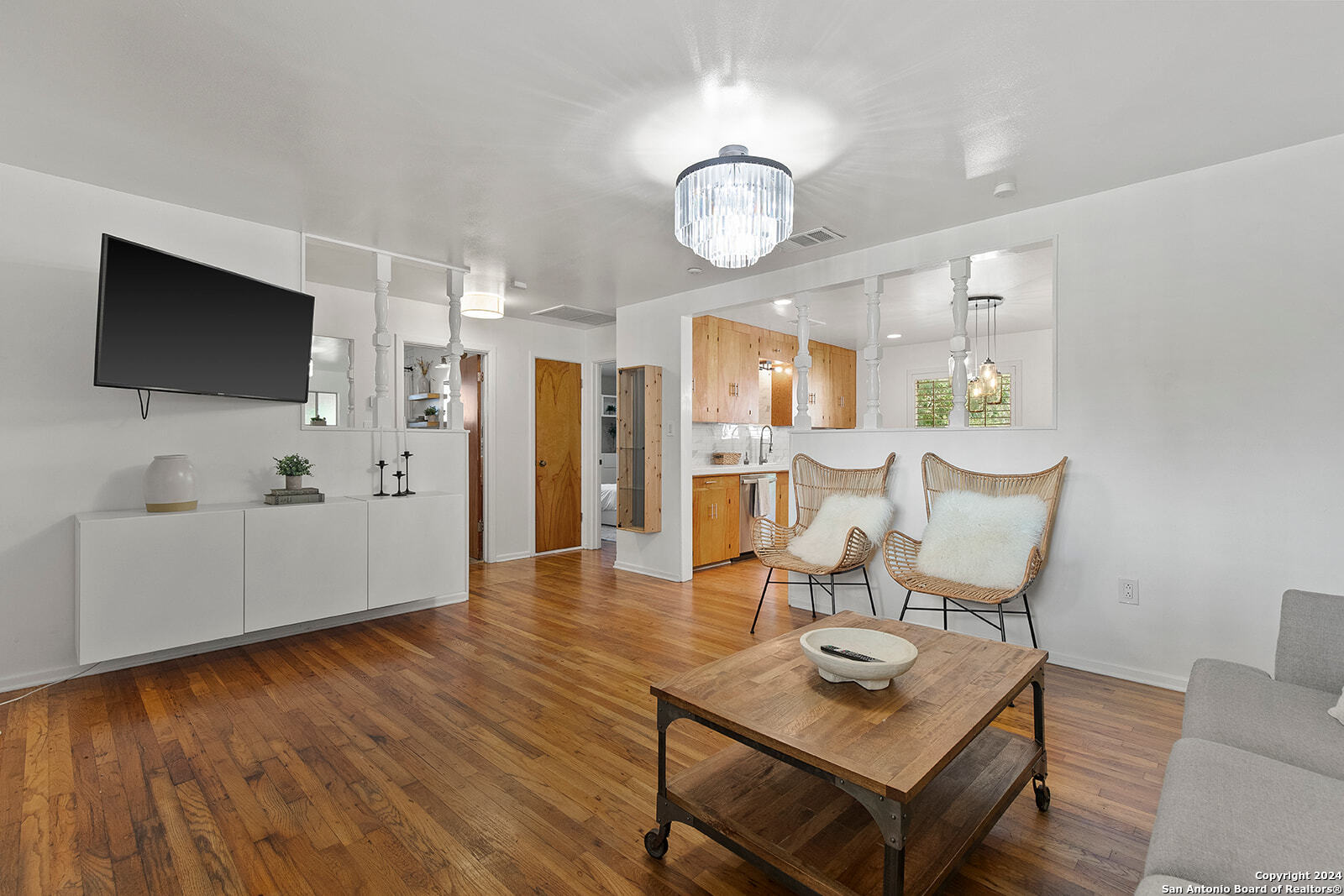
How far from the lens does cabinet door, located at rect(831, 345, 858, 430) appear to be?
25.8ft

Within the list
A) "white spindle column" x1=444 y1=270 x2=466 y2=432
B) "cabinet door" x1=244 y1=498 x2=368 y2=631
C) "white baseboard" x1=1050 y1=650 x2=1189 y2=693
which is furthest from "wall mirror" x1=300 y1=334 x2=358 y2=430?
"white baseboard" x1=1050 y1=650 x2=1189 y2=693

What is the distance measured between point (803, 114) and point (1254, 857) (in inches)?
98.8

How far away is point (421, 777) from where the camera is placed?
85.7 inches

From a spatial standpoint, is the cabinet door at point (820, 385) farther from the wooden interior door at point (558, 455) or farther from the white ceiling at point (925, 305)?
the wooden interior door at point (558, 455)

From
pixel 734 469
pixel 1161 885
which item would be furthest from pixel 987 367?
pixel 1161 885

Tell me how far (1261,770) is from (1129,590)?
2.02 m

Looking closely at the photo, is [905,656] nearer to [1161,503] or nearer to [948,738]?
[948,738]

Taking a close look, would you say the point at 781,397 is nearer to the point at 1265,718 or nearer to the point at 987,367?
the point at 987,367

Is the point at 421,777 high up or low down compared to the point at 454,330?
down

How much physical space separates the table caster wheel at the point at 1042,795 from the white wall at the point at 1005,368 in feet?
15.5

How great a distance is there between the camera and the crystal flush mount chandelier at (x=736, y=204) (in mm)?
2447

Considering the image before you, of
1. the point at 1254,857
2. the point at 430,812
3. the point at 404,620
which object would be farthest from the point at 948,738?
the point at 404,620

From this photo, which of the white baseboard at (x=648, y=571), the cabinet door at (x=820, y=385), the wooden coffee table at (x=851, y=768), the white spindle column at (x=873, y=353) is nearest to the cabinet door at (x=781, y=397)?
the cabinet door at (x=820, y=385)

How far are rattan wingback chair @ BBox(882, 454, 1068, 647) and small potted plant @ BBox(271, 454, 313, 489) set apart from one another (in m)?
3.52
